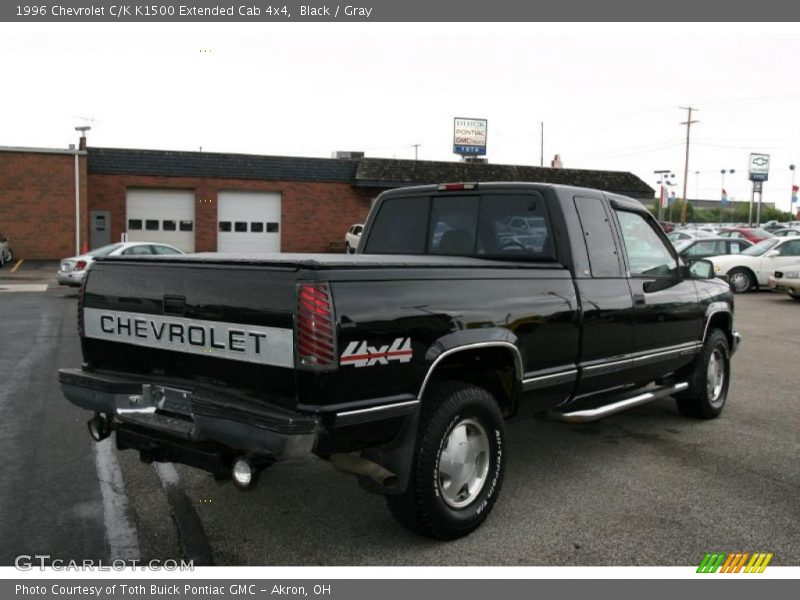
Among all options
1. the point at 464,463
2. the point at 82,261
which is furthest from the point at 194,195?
the point at 464,463

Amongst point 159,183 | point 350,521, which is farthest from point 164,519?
point 159,183

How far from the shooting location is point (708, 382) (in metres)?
6.99

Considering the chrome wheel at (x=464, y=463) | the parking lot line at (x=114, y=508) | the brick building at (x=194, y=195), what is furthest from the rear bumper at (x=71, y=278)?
the chrome wheel at (x=464, y=463)

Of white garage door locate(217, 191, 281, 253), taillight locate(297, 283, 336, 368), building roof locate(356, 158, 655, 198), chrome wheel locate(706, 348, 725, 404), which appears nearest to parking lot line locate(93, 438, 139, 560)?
taillight locate(297, 283, 336, 368)

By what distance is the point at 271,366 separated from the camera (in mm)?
3611

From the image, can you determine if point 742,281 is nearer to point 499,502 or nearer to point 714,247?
point 714,247

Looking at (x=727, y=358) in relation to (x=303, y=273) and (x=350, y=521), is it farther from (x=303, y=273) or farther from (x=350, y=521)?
(x=303, y=273)

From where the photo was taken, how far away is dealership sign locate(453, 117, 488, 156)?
2164 inches

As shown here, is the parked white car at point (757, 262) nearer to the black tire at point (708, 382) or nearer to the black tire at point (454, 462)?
the black tire at point (708, 382)

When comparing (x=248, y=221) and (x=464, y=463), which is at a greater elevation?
(x=248, y=221)

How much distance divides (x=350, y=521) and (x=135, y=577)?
1.27m

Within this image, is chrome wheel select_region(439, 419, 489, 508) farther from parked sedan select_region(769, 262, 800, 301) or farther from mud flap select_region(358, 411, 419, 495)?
parked sedan select_region(769, 262, 800, 301)

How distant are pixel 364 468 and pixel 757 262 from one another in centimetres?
2034

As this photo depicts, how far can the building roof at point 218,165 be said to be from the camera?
33.2 meters
